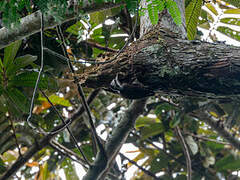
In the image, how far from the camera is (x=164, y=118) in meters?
2.85

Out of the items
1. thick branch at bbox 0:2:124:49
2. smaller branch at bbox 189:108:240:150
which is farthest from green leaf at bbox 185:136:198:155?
thick branch at bbox 0:2:124:49

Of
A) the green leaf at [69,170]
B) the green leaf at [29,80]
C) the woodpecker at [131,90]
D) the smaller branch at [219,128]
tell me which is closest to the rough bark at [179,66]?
the woodpecker at [131,90]

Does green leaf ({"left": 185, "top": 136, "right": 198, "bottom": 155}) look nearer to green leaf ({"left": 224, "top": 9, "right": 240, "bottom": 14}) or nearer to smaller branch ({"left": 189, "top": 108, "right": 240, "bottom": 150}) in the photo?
smaller branch ({"left": 189, "top": 108, "right": 240, "bottom": 150})

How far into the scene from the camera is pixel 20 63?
70.1 inches

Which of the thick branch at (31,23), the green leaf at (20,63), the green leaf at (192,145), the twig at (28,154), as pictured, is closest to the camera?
the thick branch at (31,23)

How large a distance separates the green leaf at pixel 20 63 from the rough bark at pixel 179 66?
65 centimetres

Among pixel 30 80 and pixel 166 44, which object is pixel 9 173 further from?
pixel 166 44

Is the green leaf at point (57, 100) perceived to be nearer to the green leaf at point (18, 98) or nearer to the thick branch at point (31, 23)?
the green leaf at point (18, 98)

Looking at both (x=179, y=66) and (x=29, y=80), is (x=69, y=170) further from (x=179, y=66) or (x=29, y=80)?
(x=179, y=66)

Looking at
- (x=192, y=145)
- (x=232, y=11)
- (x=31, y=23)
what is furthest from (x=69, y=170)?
(x=232, y=11)

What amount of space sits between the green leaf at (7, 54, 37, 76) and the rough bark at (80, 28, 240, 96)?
65 cm

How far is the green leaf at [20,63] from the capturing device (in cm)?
176

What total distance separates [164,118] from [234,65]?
1795 millimetres

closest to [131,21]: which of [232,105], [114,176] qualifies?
[232,105]
